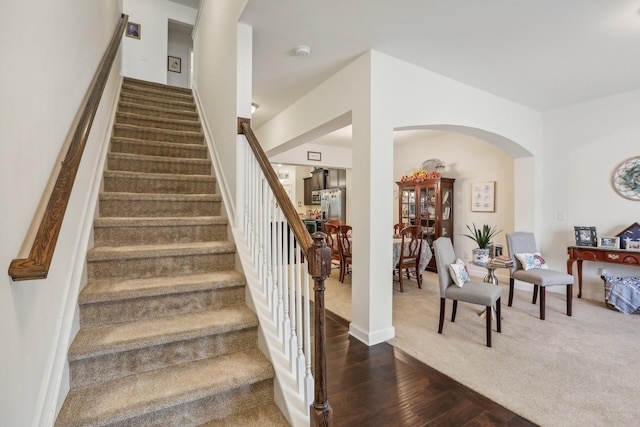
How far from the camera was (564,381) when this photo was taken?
206cm

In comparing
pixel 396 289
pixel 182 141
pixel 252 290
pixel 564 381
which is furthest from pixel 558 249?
pixel 182 141

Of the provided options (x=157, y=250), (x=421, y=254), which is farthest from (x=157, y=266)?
(x=421, y=254)

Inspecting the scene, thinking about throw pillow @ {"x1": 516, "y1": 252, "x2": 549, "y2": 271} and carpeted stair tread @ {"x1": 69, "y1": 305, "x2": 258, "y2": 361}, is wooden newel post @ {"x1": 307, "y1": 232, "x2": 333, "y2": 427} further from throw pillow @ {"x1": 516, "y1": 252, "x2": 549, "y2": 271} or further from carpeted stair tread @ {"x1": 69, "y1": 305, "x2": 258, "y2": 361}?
throw pillow @ {"x1": 516, "y1": 252, "x2": 549, "y2": 271}

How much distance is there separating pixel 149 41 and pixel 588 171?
7369mm

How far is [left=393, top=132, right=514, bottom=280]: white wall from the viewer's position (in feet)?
16.2

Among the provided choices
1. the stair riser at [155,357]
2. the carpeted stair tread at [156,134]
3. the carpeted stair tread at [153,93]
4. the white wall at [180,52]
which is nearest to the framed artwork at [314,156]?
the carpeted stair tread at [153,93]

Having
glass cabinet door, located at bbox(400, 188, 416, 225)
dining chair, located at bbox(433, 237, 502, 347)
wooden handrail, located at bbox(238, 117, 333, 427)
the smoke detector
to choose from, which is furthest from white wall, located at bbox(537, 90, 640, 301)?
wooden handrail, located at bbox(238, 117, 333, 427)

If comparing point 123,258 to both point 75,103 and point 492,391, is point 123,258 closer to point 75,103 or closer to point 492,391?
point 75,103

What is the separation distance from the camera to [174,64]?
6391 mm

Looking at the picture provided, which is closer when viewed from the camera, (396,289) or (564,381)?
(564,381)

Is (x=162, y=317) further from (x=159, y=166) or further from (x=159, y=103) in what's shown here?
(x=159, y=103)

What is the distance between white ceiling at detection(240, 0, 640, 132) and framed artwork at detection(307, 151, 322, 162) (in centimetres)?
263

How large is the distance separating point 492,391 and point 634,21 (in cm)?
296

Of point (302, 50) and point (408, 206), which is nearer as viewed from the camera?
point (302, 50)
